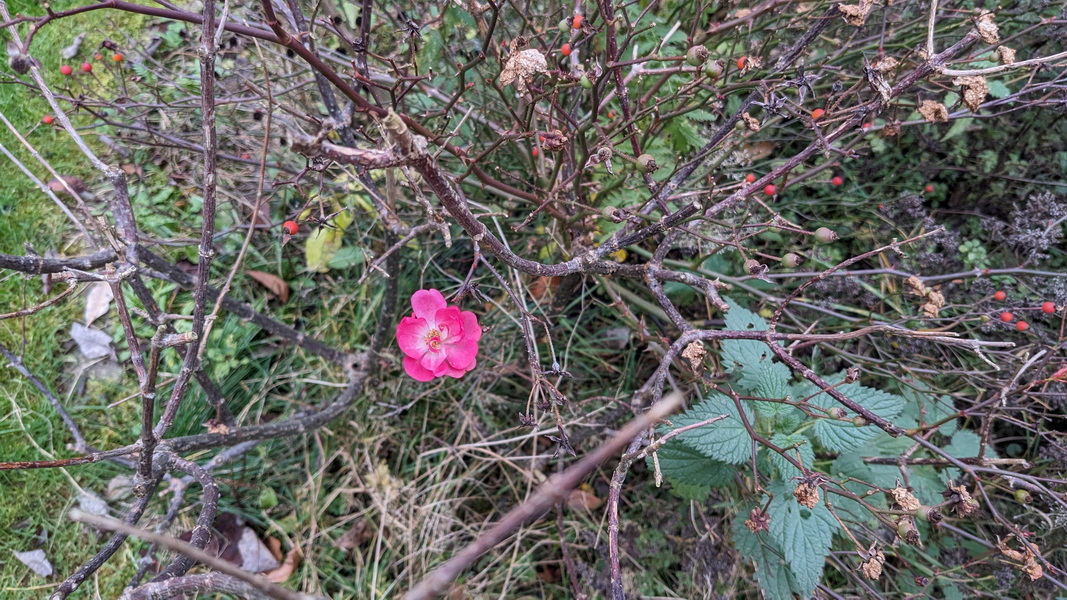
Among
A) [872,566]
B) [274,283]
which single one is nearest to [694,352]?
[872,566]

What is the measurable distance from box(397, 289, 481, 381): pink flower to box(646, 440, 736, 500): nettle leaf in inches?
22.5

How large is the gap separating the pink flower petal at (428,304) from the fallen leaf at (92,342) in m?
1.76

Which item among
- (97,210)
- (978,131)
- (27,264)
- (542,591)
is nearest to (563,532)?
(542,591)

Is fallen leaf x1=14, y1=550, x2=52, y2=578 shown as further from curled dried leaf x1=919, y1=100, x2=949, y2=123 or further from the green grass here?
curled dried leaf x1=919, y1=100, x2=949, y2=123

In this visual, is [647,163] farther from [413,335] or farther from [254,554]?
[254,554]

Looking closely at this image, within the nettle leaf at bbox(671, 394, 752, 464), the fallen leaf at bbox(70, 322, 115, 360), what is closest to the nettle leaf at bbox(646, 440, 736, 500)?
the nettle leaf at bbox(671, 394, 752, 464)

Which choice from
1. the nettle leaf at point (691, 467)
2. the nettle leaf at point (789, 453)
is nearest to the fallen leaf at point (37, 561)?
the nettle leaf at point (691, 467)

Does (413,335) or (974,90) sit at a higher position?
(974,90)

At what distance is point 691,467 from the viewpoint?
1582 mm

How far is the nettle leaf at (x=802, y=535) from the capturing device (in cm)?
139

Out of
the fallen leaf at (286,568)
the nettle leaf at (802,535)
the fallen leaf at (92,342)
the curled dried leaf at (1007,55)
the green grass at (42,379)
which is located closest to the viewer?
the curled dried leaf at (1007,55)

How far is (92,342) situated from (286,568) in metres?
1.29

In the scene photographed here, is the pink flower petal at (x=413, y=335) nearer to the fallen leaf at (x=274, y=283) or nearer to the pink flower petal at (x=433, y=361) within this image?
the pink flower petal at (x=433, y=361)

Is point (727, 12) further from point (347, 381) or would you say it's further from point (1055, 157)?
point (347, 381)
